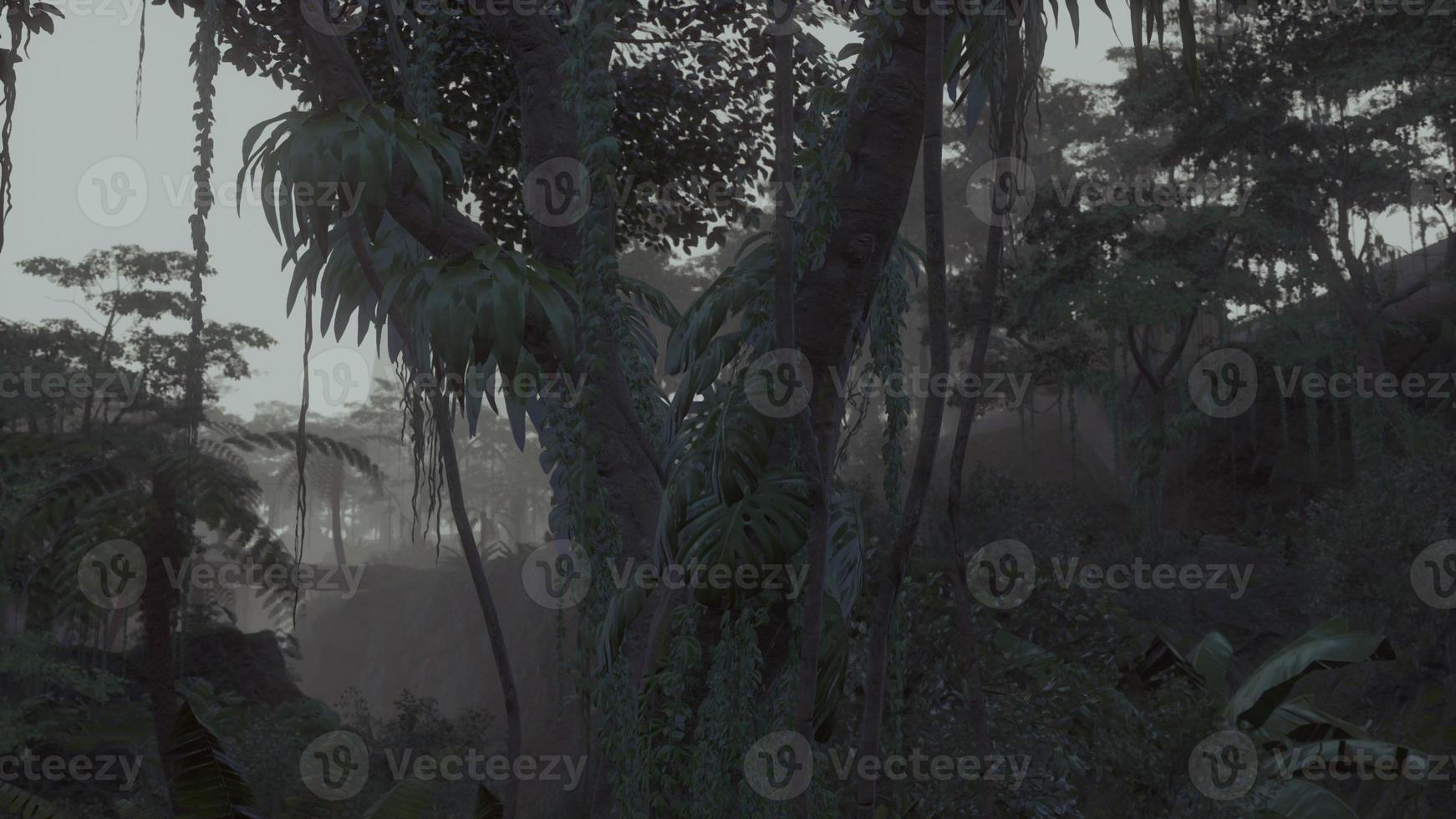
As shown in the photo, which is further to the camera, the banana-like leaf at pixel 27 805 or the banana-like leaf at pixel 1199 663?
the banana-like leaf at pixel 1199 663

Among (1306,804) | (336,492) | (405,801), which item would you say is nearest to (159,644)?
(405,801)

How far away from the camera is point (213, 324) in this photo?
25.5 m

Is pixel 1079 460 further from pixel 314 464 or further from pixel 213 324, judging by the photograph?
pixel 314 464

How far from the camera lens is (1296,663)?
9.08 meters

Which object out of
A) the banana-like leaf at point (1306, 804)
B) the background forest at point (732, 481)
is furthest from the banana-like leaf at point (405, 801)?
the banana-like leaf at point (1306, 804)

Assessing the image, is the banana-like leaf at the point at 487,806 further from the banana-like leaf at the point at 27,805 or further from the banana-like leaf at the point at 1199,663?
the banana-like leaf at the point at 1199,663

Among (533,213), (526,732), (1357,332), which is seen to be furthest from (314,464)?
(533,213)

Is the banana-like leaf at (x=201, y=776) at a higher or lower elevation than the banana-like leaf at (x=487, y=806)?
higher

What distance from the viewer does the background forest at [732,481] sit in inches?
153

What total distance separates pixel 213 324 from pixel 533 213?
2266cm

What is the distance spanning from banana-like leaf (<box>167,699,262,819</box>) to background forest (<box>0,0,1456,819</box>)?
20 millimetres

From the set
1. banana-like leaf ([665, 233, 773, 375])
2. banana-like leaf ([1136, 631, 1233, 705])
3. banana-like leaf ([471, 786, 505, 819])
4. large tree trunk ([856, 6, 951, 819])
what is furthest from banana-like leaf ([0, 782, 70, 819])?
banana-like leaf ([1136, 631, 1233, 705])

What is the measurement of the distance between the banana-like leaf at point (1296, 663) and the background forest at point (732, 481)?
0.04m

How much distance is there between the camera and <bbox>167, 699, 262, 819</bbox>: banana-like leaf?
4.62m
